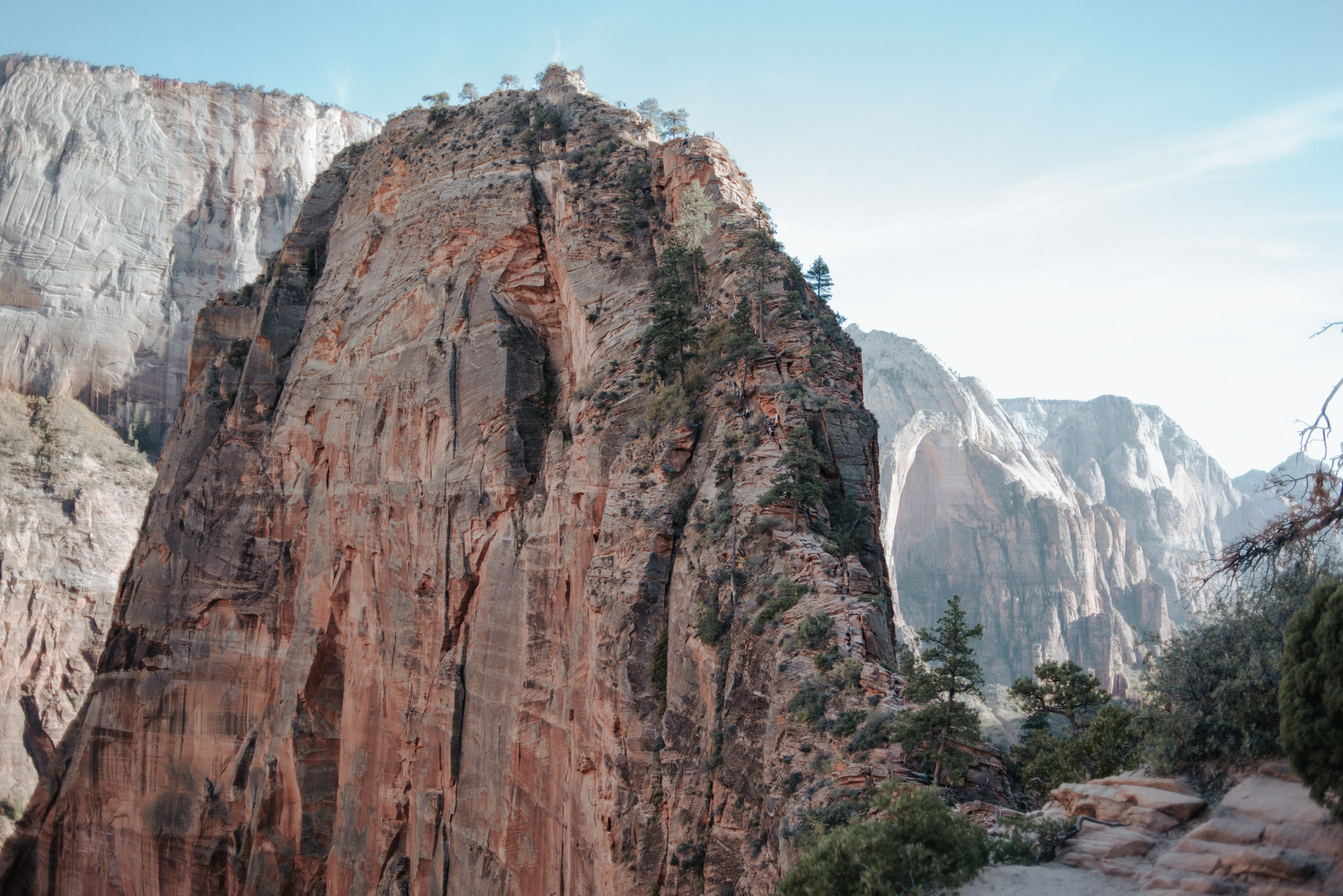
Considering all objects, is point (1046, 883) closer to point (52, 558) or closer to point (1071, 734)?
point (1071, 734)

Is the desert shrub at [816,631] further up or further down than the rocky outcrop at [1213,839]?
further up

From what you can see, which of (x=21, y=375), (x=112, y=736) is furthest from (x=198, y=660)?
(x=21, y=375)

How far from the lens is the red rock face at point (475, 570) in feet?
77.5

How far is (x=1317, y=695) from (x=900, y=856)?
6850mm

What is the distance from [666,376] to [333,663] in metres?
24.6

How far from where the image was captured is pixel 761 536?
23.6 m

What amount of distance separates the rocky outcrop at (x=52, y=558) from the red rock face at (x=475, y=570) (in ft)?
85.8

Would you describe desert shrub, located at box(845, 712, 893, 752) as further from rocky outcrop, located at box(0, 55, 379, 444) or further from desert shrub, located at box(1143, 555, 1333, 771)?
rocky outcrop, located at box(0, 55, 379, 444)

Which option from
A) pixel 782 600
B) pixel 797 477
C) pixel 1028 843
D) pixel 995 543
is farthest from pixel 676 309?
pixel 995 543

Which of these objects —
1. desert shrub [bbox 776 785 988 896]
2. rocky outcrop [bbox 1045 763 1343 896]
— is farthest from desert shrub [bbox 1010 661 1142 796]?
desert shrub [bbox 776 785 988 896]

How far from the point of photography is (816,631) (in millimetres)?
20516

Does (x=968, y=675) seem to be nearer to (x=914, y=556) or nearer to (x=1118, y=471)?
(x=914, y=556)

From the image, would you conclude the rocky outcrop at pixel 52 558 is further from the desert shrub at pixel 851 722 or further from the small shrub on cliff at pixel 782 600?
the desert shrub at pixel 851 722

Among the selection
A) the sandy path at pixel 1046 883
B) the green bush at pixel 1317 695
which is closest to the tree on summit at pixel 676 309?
the sandy path at pixel 1046 883
